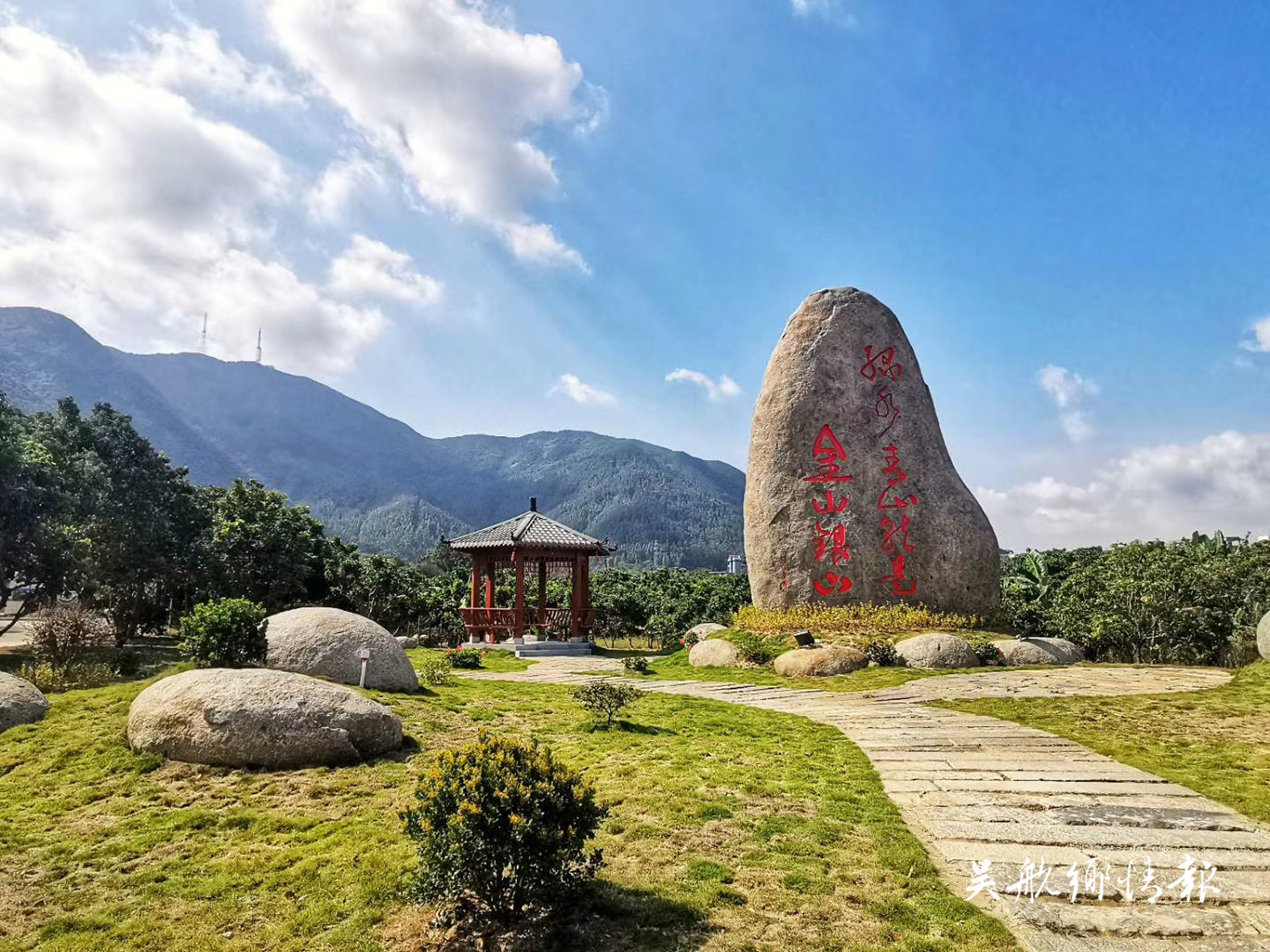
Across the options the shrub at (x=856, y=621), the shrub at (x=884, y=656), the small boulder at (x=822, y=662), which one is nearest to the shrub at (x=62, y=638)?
the small boulder at (x=822, y=662)

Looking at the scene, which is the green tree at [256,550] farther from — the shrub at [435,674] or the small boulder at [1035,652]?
the small boulder at [1035,652]

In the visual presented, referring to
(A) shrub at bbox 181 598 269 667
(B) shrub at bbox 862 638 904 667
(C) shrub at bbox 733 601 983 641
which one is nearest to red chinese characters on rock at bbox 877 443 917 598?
(C) shrub at bbox 733 601 983 641

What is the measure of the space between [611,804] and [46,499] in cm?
2177

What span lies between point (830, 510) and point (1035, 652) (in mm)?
5844

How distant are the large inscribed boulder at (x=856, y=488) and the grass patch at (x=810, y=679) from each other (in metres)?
3.21

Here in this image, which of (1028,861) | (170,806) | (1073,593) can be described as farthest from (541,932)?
(1073,593)

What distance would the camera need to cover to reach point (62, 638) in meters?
13.7

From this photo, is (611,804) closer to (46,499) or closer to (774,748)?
(774,748)

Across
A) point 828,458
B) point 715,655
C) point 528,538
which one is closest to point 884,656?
point 715,655

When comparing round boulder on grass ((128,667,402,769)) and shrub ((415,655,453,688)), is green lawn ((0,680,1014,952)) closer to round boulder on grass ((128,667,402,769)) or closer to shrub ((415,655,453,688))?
round boulder on grass ((128,667,402,769))

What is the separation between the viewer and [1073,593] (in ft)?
69.3

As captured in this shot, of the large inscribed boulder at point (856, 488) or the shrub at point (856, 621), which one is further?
the large inscribed boulder at point (856, 488)

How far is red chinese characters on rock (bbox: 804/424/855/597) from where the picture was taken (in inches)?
762

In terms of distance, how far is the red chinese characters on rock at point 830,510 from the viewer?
19344mm
